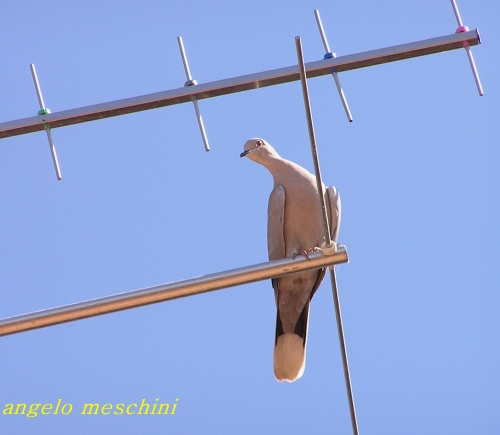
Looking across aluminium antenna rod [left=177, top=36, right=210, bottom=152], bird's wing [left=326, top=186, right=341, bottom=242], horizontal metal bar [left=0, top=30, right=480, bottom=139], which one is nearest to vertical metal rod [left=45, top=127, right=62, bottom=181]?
horizontal metal bar [left=0, top=30, right=480, bottom=139]

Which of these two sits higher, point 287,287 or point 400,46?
point 400,46

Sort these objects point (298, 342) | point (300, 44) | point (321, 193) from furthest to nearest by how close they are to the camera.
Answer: point (298, 342), point (321, 193), point (300, 44)

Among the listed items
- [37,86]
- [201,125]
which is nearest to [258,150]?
[201,125]

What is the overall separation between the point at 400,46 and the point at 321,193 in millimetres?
1797

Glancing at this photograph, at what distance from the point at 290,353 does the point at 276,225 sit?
101cm

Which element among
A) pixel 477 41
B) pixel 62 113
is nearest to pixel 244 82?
pixel 62 113

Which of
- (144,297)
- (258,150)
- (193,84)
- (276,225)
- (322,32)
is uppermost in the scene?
(322,32)

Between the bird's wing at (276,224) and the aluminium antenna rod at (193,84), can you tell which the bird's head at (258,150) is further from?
→ the aluminium antenna rod at (193,84)

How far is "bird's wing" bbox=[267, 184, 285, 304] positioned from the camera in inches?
250

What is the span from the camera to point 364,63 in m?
4.86

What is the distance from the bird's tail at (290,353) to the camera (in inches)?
227

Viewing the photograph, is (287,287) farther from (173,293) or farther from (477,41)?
(173,293)

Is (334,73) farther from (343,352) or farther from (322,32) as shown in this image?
(343,352)

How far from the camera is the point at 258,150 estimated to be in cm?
706
